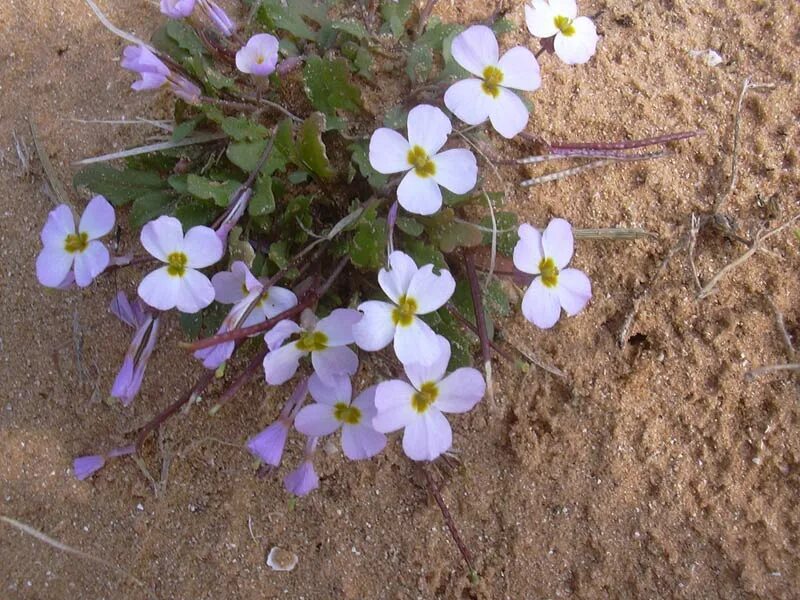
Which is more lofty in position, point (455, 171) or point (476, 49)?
point (476, 49)

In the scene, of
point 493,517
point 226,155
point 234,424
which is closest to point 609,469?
point 493,517

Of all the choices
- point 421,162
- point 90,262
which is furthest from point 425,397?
point 90,262

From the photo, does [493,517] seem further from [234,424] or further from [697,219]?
[697,219]

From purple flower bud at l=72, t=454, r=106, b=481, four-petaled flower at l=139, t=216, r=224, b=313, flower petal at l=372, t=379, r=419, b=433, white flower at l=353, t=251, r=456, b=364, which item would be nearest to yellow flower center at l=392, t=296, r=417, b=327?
white flower at l=353, t=251, r=456, b=364

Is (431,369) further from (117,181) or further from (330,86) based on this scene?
(117,181)

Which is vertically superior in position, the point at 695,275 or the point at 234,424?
the point at 695,275

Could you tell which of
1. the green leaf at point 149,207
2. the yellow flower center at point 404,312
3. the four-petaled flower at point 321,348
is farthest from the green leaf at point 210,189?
the yellow flower center at point 404,312

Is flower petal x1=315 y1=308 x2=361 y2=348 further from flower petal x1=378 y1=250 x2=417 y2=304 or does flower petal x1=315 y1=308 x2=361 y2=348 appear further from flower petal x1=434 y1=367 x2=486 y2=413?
flower petal x1=434 y1=367 x2=486 y2=413
